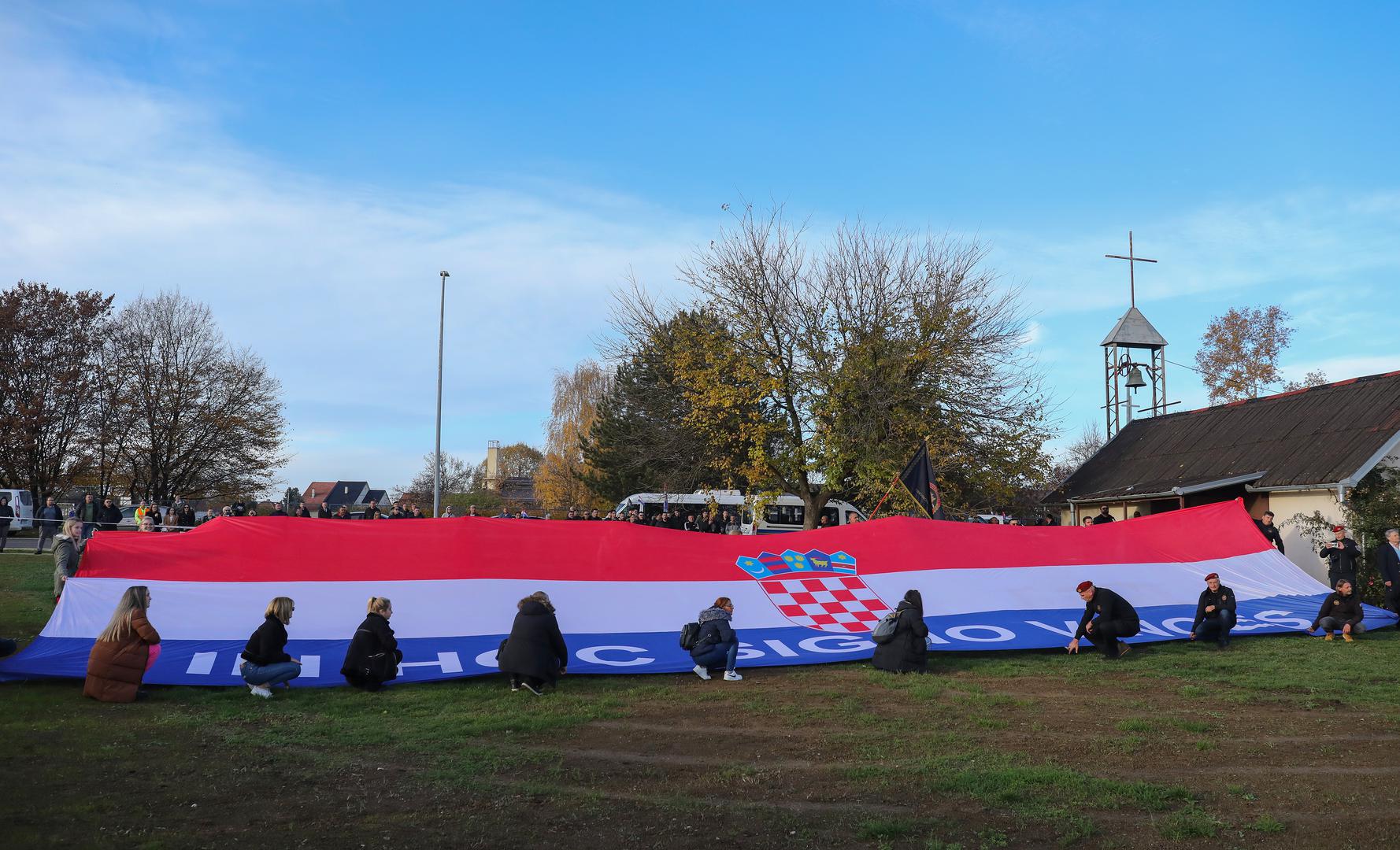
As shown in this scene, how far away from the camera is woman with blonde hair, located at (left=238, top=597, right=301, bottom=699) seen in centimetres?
990

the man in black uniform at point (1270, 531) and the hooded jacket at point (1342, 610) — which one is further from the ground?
the man in black uniform at point (1270, 531)

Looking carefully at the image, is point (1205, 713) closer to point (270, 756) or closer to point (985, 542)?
point (985, 542)

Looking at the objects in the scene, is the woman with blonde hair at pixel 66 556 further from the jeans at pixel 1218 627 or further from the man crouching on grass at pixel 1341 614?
the man crouching on grass at pixel 1341 614

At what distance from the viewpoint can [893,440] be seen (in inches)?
996

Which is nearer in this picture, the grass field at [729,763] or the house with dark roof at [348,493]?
the grass field at [729,763]

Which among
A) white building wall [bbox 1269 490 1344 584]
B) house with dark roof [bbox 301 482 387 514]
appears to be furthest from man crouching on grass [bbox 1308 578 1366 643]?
house with dark roof [bbox 301 482 387 514]

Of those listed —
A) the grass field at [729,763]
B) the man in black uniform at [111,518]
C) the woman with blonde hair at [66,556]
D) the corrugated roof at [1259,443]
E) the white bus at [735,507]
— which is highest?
the corrugated roof at [1259,443]

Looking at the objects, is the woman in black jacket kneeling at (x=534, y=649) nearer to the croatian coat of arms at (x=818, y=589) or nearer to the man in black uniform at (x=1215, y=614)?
the croatian coat of arms at (x=818, y=589)

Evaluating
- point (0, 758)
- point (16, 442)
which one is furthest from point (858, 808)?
point (16, 442)

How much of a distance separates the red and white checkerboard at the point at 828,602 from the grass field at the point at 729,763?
1.87 m

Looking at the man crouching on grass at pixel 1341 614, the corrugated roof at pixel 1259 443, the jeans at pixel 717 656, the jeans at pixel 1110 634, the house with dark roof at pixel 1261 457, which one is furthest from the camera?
the corrugated roof at pixel 1259 443

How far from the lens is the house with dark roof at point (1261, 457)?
19.2 meters

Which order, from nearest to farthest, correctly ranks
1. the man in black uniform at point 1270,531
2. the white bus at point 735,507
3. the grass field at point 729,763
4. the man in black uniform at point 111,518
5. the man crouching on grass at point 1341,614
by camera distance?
the grass field at point 729,763, the man crouching on grass at point 1341,614, the man in black uniform at point 1270,531, the man in black uniform at point 111,518, the white bus at point 735,507

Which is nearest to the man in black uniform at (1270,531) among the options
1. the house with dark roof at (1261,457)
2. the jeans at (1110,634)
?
the house with dark roof at (1261,457)
